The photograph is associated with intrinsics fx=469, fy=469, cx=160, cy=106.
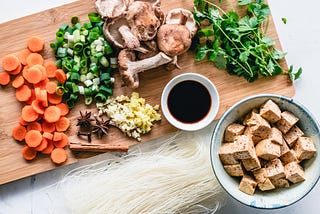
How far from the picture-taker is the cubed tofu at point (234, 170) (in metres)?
3.19

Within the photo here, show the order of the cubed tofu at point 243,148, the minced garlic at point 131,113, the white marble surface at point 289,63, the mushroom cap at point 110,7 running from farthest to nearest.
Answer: the white marble surface at point 289,63
the minced garlic at point 131,113
the mushroom cap at point 110,7
the cubed tofu at point 243,148

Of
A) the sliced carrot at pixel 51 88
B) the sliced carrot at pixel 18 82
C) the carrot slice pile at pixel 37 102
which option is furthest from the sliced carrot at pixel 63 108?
the sliced carrot at pixel 18 82

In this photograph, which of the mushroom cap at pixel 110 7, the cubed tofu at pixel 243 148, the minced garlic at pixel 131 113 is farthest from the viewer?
the minced garlic at pixel 131 113

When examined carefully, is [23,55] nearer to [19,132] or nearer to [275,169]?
[19,132]

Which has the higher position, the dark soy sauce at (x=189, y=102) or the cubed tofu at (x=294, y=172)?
the dark soy sauce at (x=189, y=102)

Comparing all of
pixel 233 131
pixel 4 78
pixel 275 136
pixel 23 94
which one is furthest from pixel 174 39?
pixel 4 78

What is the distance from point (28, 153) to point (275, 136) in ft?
5.85

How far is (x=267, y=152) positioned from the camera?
3.12m

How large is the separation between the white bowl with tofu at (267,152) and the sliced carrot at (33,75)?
133cm

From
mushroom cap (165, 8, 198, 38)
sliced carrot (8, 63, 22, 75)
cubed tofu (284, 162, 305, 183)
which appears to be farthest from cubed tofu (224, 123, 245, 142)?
sliced carrot (8, 63, 22, 75)

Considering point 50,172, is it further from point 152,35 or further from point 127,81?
point 152,35

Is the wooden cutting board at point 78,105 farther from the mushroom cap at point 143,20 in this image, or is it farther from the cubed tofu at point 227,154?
the cubed tofu at point 227,154

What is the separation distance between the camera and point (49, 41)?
3.50 metres

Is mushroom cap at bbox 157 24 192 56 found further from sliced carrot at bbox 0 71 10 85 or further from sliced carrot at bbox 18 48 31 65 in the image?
sliced carrot at bbox 0 71 10 85
